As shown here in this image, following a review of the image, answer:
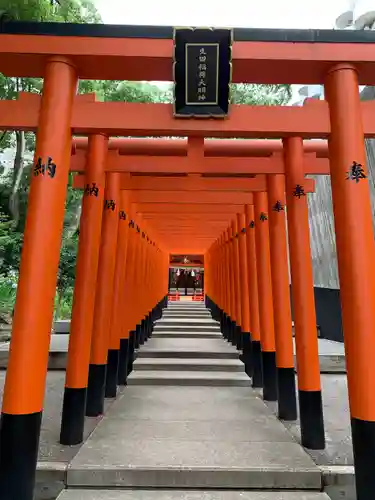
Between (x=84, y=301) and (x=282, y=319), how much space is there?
290cm

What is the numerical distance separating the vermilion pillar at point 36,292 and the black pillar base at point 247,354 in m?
5.42

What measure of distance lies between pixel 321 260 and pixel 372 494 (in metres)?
9.49

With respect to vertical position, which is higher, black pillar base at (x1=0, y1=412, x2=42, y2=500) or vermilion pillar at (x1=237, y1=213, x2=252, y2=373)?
vermilion pillar at (x1=237, y1=213, x2=252, y2=373)

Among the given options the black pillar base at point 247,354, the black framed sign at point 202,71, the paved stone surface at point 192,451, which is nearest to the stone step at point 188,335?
the black pillar base at point 247,354

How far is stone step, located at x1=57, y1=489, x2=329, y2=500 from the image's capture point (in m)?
3.29

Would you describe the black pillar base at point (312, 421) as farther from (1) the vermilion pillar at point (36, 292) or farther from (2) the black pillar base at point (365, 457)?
(1) the vermilion pillar at point (36, 292)

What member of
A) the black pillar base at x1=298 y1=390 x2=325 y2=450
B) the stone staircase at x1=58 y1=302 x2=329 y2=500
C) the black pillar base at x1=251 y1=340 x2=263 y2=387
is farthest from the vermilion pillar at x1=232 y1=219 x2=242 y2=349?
the black pillar base at x1=298 y1=390 x2=325 y2=450

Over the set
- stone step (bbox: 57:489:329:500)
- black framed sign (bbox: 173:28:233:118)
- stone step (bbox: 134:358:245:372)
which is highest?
black framed sign (bbox: 173:28:233:118)

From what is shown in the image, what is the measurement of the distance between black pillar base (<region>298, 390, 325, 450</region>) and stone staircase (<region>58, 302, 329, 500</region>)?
0.63 feet

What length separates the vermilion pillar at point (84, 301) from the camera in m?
4.26

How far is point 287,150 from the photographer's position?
474 cm

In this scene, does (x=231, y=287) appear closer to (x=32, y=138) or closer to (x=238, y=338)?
(x=238, y=338)

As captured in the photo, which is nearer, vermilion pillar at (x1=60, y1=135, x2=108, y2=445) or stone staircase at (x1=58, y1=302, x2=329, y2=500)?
stone staircase at (x1=58, y1=302, x2=329, y2=500)

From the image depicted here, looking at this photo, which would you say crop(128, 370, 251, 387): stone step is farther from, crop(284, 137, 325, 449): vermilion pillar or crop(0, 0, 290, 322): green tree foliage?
crop(0, 0, 290, 322): green tree foliage
